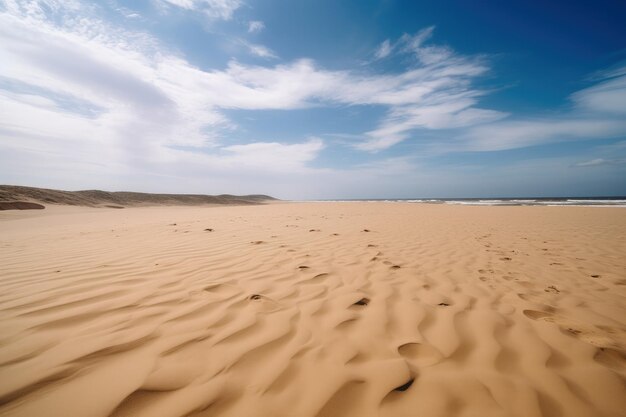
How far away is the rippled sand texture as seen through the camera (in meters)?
1.42

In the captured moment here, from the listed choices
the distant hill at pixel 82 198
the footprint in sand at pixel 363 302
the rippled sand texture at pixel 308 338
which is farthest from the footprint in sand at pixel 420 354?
the distant hill at pixel 82 198

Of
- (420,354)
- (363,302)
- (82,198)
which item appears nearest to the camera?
(420,354)

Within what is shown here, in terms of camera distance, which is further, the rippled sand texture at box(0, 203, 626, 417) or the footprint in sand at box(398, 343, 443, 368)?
the footprint in sand at box(398, 343, 443, 368)

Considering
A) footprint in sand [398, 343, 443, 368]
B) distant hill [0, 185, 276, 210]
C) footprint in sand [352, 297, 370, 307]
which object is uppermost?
distant hill [0, 185, 276, 210]

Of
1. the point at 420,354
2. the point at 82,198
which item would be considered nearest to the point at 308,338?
the point at 420,354

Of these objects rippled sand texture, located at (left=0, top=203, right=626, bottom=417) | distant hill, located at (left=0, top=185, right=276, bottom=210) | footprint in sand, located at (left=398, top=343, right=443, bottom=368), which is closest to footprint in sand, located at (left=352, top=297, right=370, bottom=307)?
rippled sand texture, located at (left=0, top=203, right=626, bottom=417)

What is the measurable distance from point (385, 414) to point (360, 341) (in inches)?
25.3

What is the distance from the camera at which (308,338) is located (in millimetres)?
1999

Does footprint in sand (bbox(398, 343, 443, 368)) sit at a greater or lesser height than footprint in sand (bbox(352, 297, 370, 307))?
lesser

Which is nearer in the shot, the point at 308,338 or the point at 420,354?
the point at 420,354

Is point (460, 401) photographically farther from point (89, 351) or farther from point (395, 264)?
point (395, 264)

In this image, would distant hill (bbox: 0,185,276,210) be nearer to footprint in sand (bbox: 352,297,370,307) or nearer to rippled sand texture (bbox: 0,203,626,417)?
rippled sand texture (bbox: 0,203,626,417)

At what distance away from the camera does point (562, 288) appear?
10.4 feet

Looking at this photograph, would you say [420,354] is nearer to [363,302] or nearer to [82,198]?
[363,302]
